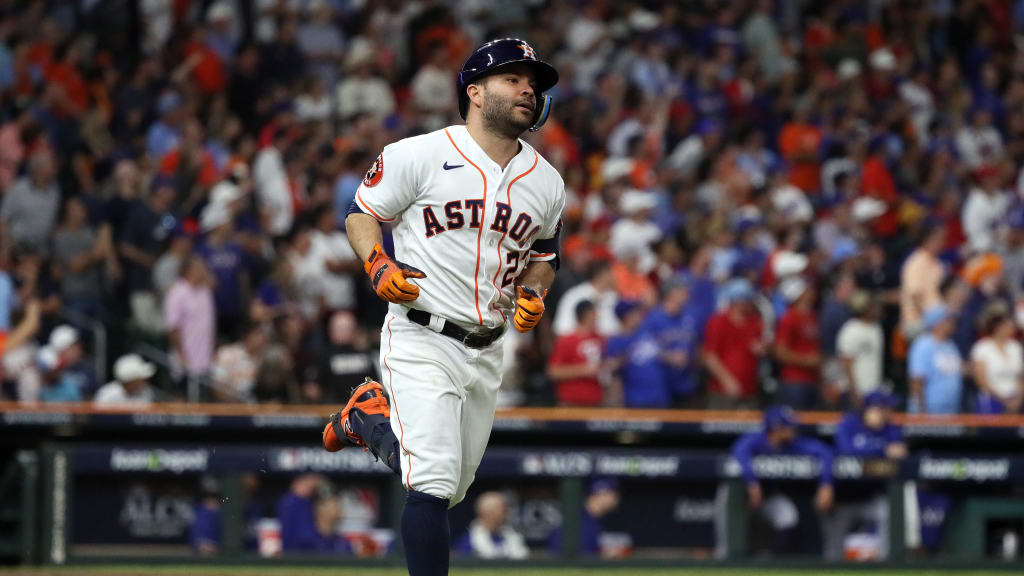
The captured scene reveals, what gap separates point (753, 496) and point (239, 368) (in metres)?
3.82

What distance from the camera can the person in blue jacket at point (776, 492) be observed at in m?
10.9

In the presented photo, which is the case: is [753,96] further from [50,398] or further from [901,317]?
[50,398]

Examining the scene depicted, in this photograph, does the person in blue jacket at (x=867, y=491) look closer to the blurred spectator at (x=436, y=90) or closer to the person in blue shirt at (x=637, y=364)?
the person in blue shirt at (x=637, y=364)

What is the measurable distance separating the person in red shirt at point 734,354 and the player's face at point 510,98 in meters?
6.97

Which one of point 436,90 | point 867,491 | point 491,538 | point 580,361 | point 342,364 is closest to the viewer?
point 491,538

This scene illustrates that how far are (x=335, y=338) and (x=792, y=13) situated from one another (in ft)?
27.8

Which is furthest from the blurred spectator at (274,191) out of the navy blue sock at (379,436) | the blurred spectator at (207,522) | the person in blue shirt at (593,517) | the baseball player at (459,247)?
the baseball player at (459,247)

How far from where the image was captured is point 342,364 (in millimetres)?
11477

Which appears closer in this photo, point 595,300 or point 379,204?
point 379,204

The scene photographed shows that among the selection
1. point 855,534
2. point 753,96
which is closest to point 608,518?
point 855,534

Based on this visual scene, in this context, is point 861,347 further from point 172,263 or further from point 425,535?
point 425,535

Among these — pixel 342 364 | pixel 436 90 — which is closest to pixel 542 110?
pixel 342 364

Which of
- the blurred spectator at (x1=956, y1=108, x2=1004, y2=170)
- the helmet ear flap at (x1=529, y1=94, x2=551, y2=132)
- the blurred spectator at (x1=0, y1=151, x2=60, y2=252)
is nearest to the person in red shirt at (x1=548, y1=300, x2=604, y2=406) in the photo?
the blurred spectator at (x1=0, y1=151, x2=60, y2=252)

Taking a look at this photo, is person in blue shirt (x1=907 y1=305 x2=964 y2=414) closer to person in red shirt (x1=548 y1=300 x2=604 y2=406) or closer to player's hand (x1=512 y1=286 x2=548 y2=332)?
person in red shirt (x1=548 y1=300 x2=604 y2=406)
